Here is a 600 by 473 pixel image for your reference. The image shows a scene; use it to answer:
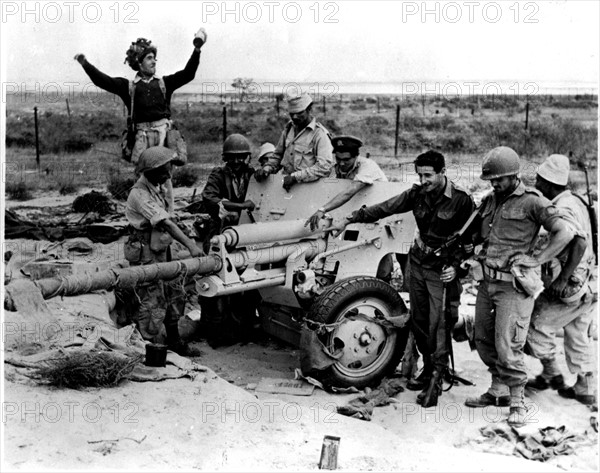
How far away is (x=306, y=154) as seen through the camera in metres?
8.45

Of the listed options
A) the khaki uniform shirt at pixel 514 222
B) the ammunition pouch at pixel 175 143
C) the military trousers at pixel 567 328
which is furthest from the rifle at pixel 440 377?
the ammunition pouch at pixel 175 143

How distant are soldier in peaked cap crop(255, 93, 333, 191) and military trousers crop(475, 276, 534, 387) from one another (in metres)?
2.17

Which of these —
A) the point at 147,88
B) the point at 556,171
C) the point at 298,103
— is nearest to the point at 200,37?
the point at 147,88

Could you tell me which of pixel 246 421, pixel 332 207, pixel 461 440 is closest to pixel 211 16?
pixel 332 207

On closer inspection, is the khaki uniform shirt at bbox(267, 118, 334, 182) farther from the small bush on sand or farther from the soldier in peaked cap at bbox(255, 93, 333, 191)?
the small bush on sand

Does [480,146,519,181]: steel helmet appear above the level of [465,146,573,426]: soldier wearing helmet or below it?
above

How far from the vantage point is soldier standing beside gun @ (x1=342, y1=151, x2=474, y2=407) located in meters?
6.99

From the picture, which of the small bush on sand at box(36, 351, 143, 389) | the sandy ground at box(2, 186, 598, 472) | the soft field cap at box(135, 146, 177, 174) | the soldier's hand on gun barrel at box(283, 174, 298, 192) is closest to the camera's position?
the sandy ground at box(2, 186, 598, 472)

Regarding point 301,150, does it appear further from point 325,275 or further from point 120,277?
point 120,277

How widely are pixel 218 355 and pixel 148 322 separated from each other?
965 millimetres

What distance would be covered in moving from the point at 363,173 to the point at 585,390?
285 centimetres

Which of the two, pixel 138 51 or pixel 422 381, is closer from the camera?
pixel 422 381

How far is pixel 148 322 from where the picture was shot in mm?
7668

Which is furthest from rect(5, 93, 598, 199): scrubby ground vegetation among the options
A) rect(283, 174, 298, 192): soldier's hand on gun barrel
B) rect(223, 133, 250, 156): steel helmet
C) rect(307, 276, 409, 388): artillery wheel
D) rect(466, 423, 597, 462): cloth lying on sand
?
rect(466, 423, 597, 462): cloth lying on sand
